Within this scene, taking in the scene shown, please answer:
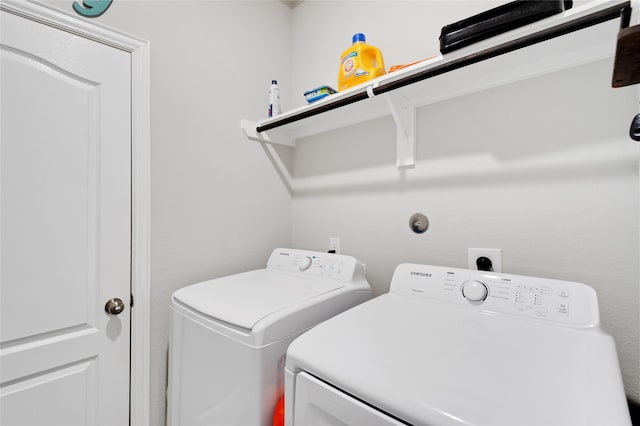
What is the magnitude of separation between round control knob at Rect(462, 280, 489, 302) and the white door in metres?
1.44

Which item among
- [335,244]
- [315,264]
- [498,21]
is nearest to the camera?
[498,21]

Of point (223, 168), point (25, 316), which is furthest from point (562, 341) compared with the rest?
point (25, 316)

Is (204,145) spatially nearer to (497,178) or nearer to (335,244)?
(335,244)

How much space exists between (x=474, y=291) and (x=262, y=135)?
1.41 metres

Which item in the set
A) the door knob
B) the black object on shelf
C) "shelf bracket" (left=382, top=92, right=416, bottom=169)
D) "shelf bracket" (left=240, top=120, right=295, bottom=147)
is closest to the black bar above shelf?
the black object on shelf

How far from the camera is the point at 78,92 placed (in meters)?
1.18

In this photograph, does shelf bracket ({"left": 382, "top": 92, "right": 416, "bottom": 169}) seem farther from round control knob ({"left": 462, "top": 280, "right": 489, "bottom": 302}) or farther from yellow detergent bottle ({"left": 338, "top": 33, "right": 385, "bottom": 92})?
round control knob ({"left": 462, "top": 280, "right": 489, "bottom": 302})

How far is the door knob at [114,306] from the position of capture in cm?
125

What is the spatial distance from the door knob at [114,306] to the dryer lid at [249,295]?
0.25 metres

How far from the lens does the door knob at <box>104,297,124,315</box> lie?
1.25 metres

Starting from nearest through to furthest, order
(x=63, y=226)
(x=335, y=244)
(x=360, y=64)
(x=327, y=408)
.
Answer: (x=327, y=408) → (x=63, y=226) → (x=360, y=64) → (x=335, y=244)

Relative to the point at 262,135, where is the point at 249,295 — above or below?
below

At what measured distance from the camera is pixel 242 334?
37.0 inches

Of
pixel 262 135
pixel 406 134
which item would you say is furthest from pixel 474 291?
pixel 262 135
